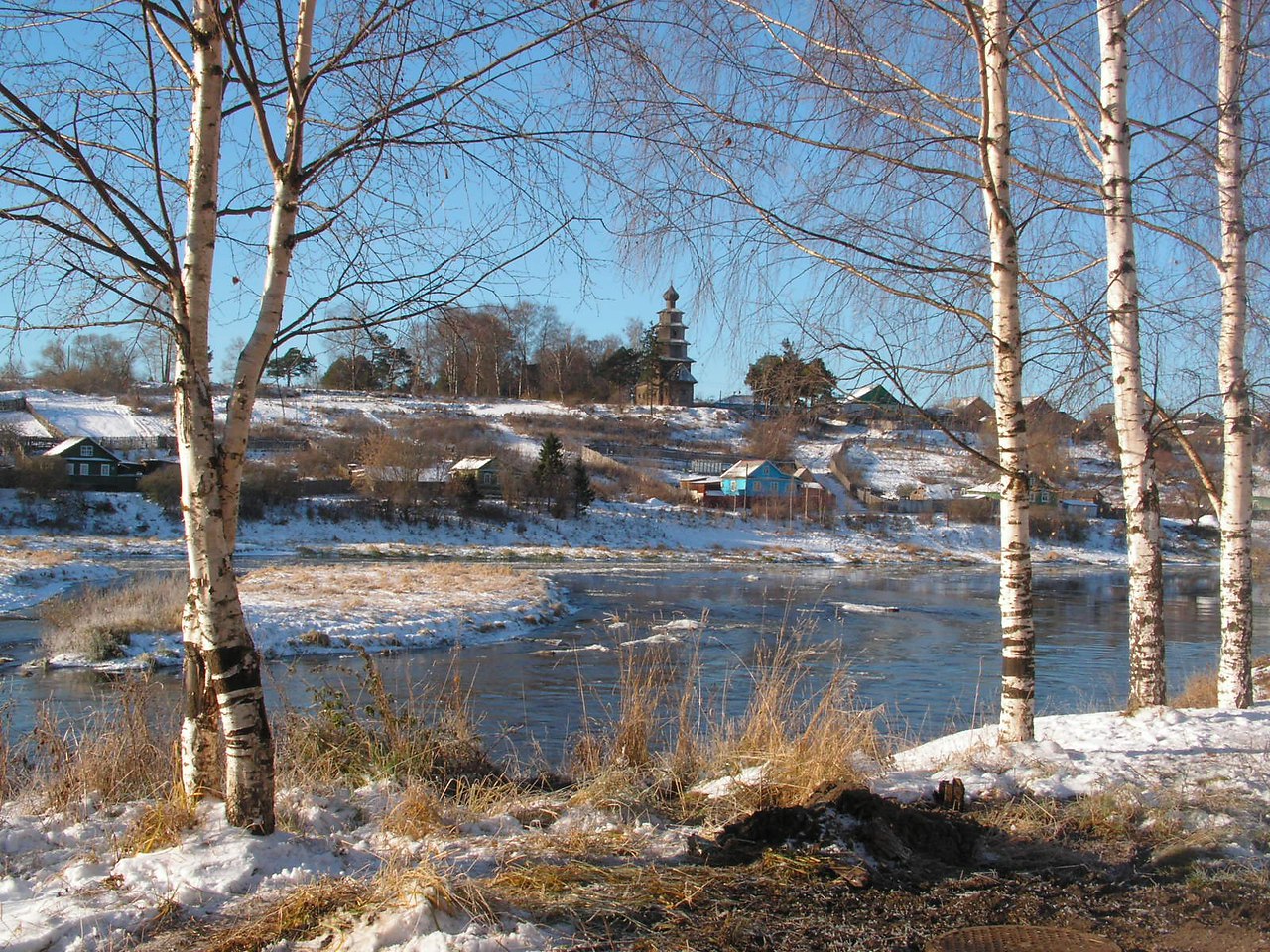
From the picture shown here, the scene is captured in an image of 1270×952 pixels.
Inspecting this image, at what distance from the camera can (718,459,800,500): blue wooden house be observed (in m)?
63.1

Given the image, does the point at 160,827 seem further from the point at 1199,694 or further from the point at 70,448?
the point at 70,448

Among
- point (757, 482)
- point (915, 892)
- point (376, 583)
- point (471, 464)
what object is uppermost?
point (471, 464)

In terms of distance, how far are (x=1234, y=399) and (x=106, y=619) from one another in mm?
18116

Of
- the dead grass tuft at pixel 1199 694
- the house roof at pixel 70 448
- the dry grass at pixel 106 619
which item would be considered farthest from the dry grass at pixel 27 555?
the dead grass tuft at pixel 1199 694

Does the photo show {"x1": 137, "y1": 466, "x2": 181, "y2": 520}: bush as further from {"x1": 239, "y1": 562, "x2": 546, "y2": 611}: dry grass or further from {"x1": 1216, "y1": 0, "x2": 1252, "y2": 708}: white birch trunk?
{"x1": 1216, "y1": 0, "x2": 1252, "y2": 708}: white birch trunk

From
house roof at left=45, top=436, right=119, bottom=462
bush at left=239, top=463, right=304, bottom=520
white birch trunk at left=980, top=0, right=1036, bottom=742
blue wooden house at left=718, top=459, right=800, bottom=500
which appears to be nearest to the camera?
white birch trunk at left=980, top=0, right=1036, bottom=742

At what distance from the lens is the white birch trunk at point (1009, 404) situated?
19.4 ft

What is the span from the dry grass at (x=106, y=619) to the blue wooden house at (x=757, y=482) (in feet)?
148

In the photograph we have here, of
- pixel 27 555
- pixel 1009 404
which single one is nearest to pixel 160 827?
pixel 1009 404

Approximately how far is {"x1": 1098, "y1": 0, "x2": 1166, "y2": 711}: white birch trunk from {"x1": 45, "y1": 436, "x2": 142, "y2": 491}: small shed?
51.7 meters

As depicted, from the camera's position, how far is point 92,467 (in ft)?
169

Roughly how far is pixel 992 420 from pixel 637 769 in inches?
136

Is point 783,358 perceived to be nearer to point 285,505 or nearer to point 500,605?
point 500,605

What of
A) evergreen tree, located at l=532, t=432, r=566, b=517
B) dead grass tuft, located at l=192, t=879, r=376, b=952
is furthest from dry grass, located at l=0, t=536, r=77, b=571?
dead grass tuft, located at l=192, t=879, r=376, b=952
